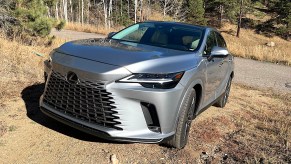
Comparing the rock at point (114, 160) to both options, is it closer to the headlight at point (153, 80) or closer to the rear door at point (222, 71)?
the headlight at point (153, 80)

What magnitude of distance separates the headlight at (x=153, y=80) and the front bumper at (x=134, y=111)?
44 mm

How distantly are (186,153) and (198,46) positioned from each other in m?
1.50

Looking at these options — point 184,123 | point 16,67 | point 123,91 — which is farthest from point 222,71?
point 16,67

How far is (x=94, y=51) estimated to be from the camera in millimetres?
3926

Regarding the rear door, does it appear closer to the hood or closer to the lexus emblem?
the hood

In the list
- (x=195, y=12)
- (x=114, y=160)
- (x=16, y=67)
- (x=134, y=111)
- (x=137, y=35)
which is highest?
(x=195, y=12)

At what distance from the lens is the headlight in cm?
357

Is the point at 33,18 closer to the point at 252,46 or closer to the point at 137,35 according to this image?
the point at 137,35

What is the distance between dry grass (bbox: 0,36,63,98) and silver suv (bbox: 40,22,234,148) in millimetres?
2139

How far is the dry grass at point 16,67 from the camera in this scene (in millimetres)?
6105

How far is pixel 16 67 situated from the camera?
7078 millimetres

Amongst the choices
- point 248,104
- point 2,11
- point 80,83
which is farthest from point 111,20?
point 80,83

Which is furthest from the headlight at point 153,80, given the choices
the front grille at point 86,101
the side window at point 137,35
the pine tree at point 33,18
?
the pine tree at point 33,18

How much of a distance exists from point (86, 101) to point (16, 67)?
13.1 feet
